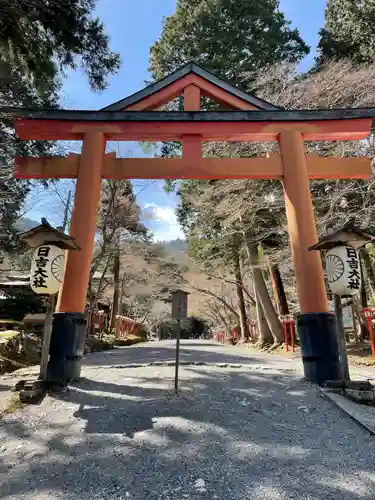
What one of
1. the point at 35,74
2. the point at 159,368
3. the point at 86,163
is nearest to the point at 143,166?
the point at 86,163

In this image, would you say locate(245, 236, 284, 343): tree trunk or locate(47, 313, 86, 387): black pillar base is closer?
locate(47, 313, 86, 387): black pillar base

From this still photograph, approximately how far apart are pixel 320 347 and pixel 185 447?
109 inches

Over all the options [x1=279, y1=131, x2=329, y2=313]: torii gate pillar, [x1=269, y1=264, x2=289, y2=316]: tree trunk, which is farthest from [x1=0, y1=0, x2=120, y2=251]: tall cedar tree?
[x1=269, y1=264, x2=289, y2=316]: tree trunk

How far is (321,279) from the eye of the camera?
18.0ft

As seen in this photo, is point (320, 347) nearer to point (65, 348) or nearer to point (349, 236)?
point (349, 236)

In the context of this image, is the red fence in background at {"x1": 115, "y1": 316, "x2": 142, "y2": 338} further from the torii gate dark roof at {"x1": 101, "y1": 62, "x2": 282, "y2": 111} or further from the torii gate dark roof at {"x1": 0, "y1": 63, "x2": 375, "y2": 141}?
the torii gate dark roof at {"x1": 101, "y1": 62, "x2": 282, "y2": 111}

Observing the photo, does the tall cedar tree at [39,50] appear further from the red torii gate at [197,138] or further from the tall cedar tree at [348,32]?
the tall cedar tree at [348,32]

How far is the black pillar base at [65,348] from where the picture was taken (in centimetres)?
495

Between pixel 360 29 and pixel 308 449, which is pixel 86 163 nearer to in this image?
pixel 308 449

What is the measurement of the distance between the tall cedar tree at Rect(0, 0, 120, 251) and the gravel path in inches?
196

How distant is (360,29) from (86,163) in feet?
38.7

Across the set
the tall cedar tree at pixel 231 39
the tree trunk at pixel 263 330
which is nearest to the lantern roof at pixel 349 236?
the tall cedar tree at pixel 231 39

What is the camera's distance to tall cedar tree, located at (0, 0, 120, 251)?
608 cm

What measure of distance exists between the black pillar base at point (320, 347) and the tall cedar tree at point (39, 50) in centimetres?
611
